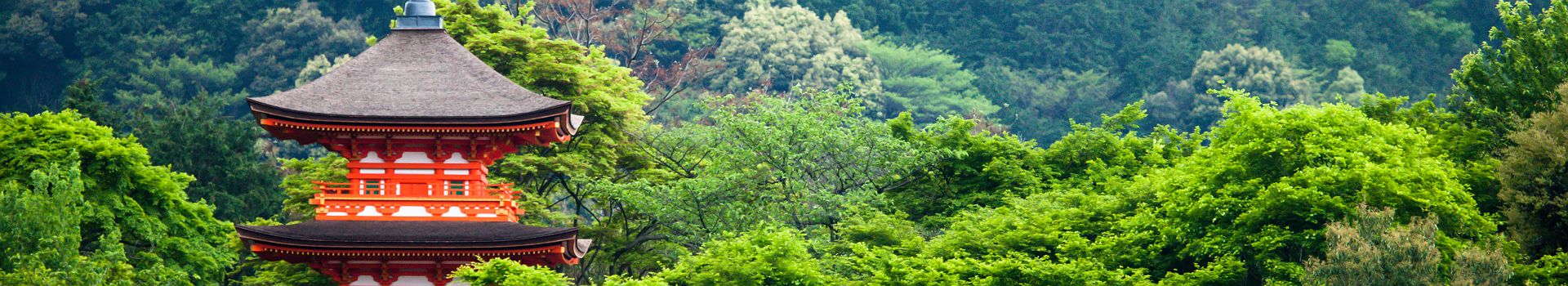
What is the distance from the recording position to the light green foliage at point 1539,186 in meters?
31.2

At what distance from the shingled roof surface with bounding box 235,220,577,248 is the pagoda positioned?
0.06 ft

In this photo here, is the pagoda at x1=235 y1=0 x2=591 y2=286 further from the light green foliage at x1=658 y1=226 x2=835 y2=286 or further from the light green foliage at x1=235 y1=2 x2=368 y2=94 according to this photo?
the light green foliage at x1=235 y1=2 x2=368 y2=94

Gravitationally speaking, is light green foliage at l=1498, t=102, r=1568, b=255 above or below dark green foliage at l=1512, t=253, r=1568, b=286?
above

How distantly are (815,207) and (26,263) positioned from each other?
49.1ft

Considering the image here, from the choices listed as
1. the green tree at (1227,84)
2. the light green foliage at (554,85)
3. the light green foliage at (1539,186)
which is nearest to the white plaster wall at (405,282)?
the light green foliage at (554,85)

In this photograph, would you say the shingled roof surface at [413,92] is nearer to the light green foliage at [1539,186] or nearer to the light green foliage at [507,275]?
the light green foliage at [507,275]

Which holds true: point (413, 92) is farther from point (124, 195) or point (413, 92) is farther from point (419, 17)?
point (124, 195)

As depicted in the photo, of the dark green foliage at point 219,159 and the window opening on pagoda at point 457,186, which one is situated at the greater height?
the dark green foliage at point 219,159

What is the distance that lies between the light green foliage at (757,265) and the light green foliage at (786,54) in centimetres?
3921

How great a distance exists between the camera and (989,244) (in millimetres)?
36188

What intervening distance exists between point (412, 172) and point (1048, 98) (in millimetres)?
55561

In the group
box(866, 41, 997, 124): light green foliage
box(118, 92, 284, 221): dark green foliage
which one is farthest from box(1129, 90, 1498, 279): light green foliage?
box(866, 41, 997, 124): light green foliage

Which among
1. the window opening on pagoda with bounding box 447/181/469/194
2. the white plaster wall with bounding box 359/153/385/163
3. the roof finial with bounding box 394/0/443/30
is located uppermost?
the roof finial with bounding box 394/0/443/30

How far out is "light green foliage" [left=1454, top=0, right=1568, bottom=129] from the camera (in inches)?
1410
